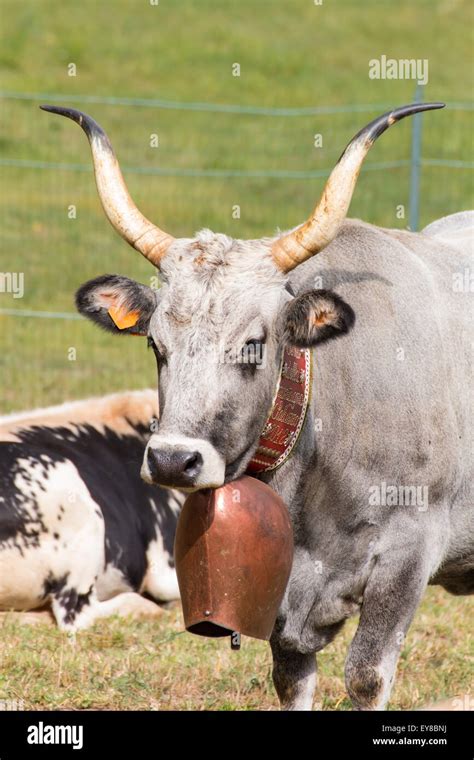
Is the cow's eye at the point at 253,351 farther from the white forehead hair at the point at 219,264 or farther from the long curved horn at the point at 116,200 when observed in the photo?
the long curved horn at the point at 116,200

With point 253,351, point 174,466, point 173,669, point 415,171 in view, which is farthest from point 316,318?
point 415,171

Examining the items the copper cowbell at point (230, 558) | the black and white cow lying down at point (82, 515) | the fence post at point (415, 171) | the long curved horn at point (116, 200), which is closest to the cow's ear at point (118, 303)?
the long curved horn at point (116, 200)

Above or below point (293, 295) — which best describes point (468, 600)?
below

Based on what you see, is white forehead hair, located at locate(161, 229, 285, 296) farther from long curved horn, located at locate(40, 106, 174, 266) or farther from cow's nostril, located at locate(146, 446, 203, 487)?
cow's nostril, located at locate(146, 446, 203, 487)

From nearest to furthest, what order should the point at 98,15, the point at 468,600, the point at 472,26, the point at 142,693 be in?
1. the point at 142,693
2. the point at 468,600
3. the point at 98,15
4. the point at 472,26

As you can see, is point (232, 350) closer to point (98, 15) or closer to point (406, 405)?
point (406, 405)

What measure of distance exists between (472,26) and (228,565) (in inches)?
1113

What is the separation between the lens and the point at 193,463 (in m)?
4.55

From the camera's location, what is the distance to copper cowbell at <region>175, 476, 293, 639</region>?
15.9 feet

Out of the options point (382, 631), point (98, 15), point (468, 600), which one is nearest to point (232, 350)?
point (382, 631)

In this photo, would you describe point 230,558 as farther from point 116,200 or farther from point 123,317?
point 116,200

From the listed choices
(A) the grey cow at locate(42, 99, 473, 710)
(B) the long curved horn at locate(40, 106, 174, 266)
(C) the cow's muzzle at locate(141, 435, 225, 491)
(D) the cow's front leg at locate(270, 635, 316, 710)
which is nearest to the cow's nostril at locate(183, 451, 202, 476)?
(C) the cow's muzzle at locate(141, 435, 225, 491)

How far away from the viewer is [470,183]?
68.3ft

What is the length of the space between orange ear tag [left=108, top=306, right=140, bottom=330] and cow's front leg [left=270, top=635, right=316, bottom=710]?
5.11 ft
